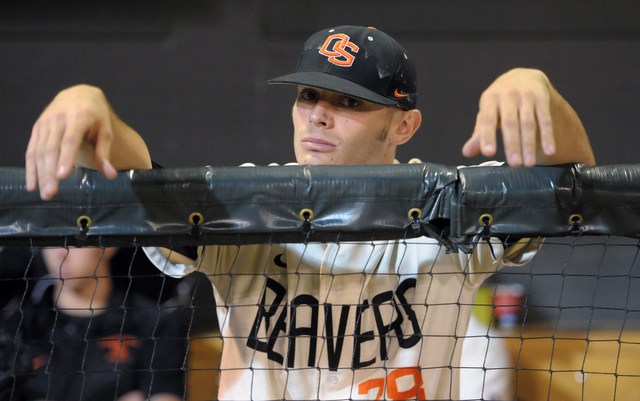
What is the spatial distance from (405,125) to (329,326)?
49cm

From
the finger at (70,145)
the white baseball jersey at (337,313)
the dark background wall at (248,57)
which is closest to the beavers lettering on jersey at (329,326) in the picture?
the white baseball jersey at (337,313)

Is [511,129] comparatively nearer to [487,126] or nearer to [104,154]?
[487,126]

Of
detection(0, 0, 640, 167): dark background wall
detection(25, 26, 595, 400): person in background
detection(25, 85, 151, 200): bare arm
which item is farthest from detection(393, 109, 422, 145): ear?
detection(0, 0, 640, 167): dark background wall

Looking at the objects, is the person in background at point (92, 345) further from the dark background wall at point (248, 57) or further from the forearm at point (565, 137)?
the forearm at point (565, 137)

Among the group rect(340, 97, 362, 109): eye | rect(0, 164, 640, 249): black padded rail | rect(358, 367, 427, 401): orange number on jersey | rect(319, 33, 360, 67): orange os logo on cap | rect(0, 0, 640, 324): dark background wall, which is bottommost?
rect(358, 367, 427, 401): orange number on jersey

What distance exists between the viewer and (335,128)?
1.52m

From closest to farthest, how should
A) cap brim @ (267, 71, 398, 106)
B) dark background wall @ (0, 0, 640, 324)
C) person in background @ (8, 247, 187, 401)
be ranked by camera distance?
cap brim @ (267, 71, 398, 106), person in background @ (8, 247, 187, 401), dark background wall @ (0, 0, 640, 324)

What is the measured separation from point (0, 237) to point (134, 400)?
86 centimetres

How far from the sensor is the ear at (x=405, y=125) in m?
1.66

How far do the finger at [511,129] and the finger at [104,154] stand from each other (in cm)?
48

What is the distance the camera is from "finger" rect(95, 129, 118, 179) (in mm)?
1025

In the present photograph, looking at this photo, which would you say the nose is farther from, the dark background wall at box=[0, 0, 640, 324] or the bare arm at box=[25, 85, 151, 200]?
the dark background wall at box=[0, 0, 640, 324]

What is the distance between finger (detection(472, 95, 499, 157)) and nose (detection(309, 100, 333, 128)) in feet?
1.55

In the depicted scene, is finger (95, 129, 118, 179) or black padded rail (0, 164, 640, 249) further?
black padded rail (0, 164, 640, 249)
